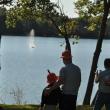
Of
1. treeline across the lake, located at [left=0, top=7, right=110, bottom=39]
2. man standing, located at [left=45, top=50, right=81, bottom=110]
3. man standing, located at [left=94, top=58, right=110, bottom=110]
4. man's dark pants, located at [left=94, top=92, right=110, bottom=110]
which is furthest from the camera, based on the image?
treeline across the lake, located at [left=0, top=7, right=110, bottom=39]

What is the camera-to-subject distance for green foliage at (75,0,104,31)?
25172 millimetres

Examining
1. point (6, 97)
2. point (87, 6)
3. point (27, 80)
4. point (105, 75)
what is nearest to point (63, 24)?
point (87, 6)

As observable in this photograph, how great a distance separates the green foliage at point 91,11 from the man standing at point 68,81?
13008 millimetres

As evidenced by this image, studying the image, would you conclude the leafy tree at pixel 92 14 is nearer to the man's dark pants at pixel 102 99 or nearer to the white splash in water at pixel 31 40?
the man's dark pants at pixel 102 99

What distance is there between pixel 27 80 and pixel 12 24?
19.5m

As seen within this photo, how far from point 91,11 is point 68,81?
43.7ft

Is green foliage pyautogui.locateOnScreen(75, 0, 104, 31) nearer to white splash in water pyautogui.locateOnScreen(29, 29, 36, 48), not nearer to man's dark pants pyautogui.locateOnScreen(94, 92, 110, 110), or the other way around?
man's dark pants pyautogui.locateOnScreen(94, 92, 110, 110)

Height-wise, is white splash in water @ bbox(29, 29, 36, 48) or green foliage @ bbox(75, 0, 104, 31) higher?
green foliage @ bbox(75, 0, 104, 31)

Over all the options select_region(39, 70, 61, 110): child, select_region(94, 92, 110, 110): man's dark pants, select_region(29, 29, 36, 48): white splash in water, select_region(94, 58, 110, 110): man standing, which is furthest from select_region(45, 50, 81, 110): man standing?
select_region(29, 29, 36, 48): white splash in water

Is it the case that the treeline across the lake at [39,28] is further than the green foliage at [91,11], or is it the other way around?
the treeline across the lake at [39,28]

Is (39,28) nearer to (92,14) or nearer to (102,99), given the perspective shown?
(92,14)

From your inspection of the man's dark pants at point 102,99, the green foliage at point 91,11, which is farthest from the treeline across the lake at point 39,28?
the man's dark pants at point 102,99

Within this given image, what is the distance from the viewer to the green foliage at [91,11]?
25.2 m

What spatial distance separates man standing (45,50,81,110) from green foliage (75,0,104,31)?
42.7 feet
